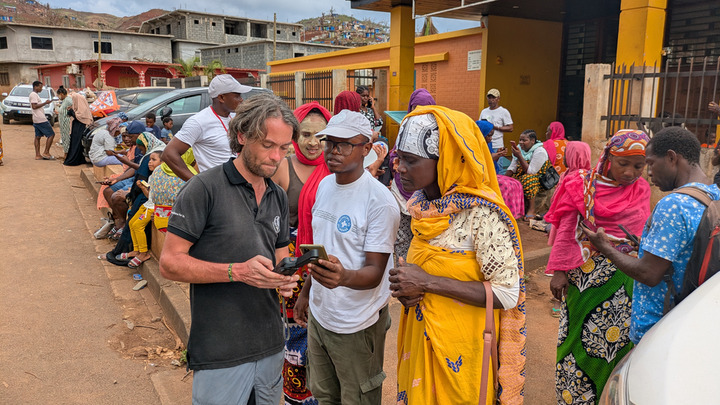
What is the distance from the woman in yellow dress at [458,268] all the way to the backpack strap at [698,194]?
29.2 inches

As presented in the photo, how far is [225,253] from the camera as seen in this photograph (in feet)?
6.27

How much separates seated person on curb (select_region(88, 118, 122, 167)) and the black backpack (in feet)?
30.2

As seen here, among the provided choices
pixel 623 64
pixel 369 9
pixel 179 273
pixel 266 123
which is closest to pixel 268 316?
pixel 179 273

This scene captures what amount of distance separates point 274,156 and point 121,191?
5.85 meters

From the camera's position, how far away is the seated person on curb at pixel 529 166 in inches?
307

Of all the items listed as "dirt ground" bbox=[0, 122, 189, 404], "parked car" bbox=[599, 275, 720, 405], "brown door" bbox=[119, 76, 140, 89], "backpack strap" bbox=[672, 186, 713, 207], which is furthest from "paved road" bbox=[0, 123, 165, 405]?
"brown door" bbox=[119, 76, 140, 89]

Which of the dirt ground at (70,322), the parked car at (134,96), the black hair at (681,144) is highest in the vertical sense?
the parked car at (134,96)

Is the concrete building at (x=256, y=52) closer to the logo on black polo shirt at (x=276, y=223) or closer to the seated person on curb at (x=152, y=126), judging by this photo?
the seated person on curb at (x=152, y=126)

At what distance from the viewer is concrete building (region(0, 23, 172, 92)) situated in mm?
36719

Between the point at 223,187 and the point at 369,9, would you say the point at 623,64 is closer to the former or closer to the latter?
the point at 223,187

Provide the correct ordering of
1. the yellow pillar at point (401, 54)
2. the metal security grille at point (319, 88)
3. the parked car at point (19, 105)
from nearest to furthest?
the yellow pillar at point (401, 54) → the metal security grille at point (319, 88) → the parked car at point (19, 105)

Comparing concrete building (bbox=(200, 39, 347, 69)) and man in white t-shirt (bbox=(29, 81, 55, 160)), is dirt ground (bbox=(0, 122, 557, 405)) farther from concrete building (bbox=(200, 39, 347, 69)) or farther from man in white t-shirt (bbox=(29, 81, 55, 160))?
concrete building (bbox=(200, 39, 347, 69))

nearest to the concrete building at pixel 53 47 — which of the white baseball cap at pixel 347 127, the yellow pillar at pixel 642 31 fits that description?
the yellow pillar at pixel 642 31

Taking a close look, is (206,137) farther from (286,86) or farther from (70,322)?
(286,86)
